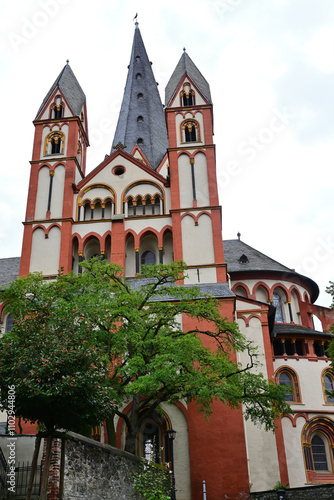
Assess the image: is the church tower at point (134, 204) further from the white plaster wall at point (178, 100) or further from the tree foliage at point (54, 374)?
the tree foliage at point (54, 374)

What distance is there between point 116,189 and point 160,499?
18.9m

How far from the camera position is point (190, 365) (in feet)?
59.9

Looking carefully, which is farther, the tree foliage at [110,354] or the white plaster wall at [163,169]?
the white plaster wall at [163,169]

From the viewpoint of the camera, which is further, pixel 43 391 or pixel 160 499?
pixel 160 499

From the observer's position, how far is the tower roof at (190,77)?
1323 inches

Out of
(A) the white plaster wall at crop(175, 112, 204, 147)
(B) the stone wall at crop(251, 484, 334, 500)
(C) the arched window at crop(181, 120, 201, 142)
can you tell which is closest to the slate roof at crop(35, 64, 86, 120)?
(A) the white plaster wall at crop(175, 112, 204, 147)

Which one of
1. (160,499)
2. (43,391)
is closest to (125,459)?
(160,499)

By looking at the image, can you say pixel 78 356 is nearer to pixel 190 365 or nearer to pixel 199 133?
pixel 190 365

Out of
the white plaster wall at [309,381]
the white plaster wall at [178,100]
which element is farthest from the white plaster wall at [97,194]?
the white plaster wall at [309,381]

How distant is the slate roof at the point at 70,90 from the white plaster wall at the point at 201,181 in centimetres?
906

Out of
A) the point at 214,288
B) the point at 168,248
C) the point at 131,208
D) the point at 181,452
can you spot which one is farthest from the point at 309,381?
the point at 131,208

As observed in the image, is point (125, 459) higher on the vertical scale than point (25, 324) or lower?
lower

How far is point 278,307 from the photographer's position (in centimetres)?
3362

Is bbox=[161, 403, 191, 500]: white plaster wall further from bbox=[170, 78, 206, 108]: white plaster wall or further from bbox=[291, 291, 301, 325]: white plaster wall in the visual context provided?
bbox=[170, 78, 206, 108]: white plaster wall
